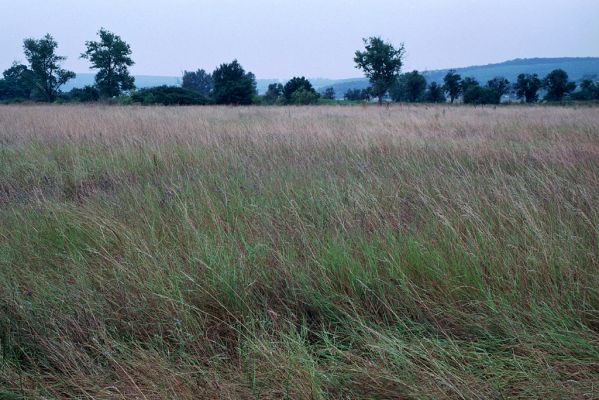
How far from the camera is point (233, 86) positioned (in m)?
40.1

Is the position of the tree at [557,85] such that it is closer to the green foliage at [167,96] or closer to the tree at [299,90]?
the tree at [299,90]

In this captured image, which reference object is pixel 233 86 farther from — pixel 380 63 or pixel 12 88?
pixel 12 88

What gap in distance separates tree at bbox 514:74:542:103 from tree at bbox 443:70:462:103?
19.6 feet

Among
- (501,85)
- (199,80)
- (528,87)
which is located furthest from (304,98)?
(199,80)

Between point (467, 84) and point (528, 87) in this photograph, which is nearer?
point (528, 87)

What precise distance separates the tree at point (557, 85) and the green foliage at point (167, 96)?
34.8 meters

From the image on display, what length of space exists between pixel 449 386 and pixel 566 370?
525mm

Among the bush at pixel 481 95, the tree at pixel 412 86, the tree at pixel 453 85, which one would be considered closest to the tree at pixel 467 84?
the tree at pixel 453 85

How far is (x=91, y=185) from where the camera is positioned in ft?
16.5

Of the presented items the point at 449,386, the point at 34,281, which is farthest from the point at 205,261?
the point at 449,386

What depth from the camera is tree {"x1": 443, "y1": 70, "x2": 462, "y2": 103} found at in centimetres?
5278

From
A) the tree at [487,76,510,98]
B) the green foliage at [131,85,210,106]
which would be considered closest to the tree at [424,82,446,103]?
the tree at [487,76,510,98]

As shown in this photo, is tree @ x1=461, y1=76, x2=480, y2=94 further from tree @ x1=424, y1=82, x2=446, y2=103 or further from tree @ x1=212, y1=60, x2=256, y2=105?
tree @ x1=212, y1=60, x2=256, y2=105

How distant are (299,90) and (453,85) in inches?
828
